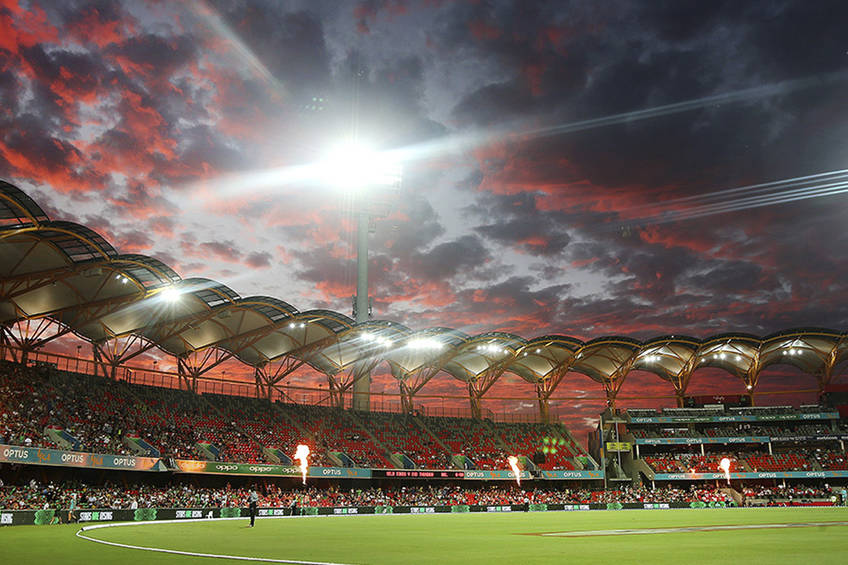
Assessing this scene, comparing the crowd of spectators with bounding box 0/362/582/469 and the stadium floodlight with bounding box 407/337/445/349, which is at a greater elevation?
the stadium floodlight with bounding box 407/337/445/349

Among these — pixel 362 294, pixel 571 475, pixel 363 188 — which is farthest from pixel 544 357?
pixel 363 188

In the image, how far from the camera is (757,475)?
7406 centimetres

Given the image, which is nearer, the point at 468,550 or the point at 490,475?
the point at 468,550

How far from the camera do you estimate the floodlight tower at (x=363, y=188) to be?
249 feet

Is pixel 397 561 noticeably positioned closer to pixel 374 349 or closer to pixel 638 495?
pixel 374 349

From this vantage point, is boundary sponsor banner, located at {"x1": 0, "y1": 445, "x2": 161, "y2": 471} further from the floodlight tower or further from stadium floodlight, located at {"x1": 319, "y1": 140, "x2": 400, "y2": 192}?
stadium floodlight, located at {"x1": 319, "y1": 140, "x2": 400, "y2": 192}

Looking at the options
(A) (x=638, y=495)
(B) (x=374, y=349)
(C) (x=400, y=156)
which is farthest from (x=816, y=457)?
(C) (x=400, y=156)

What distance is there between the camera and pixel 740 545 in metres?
16.7

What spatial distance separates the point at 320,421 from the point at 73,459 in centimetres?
3158

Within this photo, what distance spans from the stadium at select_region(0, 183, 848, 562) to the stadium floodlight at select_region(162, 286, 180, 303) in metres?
0.24

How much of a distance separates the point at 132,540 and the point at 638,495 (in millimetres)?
61823

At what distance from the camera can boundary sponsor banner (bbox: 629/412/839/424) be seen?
80125mm

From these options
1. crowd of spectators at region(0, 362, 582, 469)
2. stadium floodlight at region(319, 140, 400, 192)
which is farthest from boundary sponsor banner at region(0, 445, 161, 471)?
stadium floodlight at region(319, 140, 400, 192)

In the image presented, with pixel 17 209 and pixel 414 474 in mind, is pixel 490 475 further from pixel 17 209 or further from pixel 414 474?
pixel 17 209
